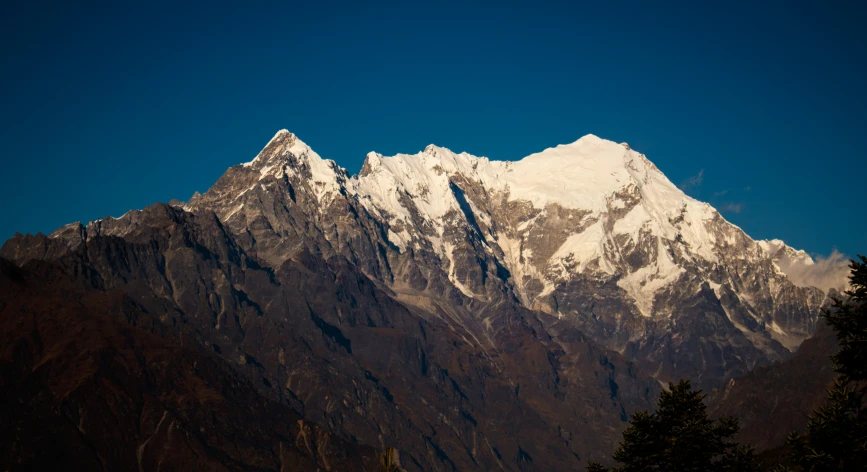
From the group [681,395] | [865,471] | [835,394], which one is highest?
[681,395]

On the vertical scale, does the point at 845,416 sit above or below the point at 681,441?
below

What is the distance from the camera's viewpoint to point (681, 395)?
69188mm

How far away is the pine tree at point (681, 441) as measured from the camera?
216 feet

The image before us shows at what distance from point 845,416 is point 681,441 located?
11883 mm

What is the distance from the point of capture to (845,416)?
57.2 meters

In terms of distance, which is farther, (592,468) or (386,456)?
(592,468)

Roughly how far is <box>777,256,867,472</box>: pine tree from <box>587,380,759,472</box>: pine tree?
690cm

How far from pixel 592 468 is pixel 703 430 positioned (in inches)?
409

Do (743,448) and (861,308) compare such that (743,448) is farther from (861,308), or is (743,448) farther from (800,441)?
(861,308)

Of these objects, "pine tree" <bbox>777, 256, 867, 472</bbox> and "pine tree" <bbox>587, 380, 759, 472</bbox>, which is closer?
"pine tree" <bbox>777, 256, 867, 472</bbox>

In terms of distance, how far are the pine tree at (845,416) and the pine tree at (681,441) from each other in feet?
22.7

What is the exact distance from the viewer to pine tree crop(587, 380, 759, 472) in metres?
65.9

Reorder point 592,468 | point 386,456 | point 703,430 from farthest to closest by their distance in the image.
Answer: point 592,468, point 703,430, point 386,456

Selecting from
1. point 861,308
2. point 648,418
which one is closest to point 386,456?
point 648,418
